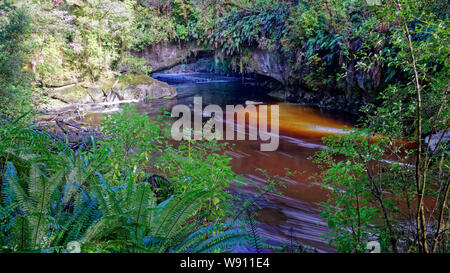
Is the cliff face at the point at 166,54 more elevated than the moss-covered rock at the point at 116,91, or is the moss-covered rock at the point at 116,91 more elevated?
the cliff face at the point at 166,54

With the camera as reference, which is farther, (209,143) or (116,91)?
(116,91)

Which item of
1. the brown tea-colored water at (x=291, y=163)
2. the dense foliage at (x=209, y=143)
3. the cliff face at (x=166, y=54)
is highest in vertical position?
the cliff face at (x=166, y=54)

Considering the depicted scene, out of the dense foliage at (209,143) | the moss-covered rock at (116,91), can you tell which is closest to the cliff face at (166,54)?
the dense foliage at (209,143)

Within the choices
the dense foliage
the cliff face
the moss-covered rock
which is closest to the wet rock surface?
the moss-covered rock

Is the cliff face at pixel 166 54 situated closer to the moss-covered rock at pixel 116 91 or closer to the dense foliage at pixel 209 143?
the dense foliage at pixel 209 143

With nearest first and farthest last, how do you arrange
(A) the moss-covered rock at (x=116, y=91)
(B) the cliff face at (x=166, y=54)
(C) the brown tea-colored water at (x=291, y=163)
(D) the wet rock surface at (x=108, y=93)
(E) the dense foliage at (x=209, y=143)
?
(E) the dense foliage at (x=209, y=143) → (C) the brown tea-colored water at (x=291, y=163) → (D) the wet rock surface at (x=108, y=93) → (A) the moss-covered rock at (x=116, y=91) → (B) the cliff face at (x=166, y=54)

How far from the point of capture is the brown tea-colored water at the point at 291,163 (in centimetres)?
432

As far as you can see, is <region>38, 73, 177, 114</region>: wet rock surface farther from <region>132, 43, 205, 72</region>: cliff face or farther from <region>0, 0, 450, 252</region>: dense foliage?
<region>132, 43, 205, 72</region>: cliff face

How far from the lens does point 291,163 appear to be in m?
7.06

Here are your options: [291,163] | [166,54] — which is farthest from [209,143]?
[166,54]

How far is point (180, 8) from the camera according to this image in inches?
651

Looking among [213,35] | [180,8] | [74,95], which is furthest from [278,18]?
[74,95]

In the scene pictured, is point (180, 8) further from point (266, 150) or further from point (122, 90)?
point (266, 150)

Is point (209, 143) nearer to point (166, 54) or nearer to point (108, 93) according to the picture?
point (108, 93)
